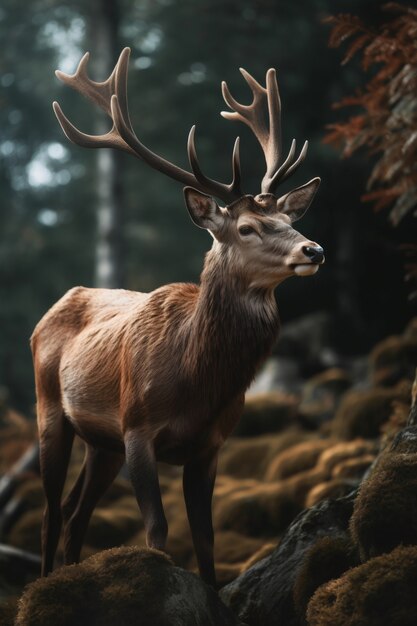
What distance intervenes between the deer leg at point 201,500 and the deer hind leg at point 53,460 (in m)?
1.04

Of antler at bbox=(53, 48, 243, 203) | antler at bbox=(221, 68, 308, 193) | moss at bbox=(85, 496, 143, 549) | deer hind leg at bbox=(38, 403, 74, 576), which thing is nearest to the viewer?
antler at bbox=(53, 48, 243, 203)

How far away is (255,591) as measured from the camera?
15.7 feet

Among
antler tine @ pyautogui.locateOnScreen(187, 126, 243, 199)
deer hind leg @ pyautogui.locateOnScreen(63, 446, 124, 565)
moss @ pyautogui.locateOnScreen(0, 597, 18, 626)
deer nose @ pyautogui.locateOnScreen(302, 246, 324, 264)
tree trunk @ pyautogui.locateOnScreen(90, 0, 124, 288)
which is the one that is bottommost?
moss @ pyautogui.locateOnScreen(0, 597, 18, 626)

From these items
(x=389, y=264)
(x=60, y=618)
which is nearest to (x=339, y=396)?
(x=389, y=264)

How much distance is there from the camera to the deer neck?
461 centimetres

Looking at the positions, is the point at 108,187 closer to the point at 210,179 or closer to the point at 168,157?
the point at 168,157

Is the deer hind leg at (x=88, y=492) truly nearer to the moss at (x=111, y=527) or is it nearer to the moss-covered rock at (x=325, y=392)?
the moss at (x=111, y=527)

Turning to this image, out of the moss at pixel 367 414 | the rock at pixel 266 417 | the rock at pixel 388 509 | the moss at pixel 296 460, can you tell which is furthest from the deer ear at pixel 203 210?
the rock at pixel 266 417

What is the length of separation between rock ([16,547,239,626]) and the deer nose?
161 cm

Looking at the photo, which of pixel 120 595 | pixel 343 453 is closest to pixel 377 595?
pixel 120 595

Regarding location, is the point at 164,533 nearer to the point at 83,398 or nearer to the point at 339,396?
the point at 83,398

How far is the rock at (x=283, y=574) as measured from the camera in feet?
15.1

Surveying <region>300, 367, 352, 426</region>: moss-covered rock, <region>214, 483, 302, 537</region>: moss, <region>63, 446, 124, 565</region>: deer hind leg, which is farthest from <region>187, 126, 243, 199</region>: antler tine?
<region>300, 367, 352, 426</region>: moss-covered rock

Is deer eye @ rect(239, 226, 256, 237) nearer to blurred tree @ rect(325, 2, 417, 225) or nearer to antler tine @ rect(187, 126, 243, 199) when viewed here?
antler tine @ rect(187, 126, 243, 199)
